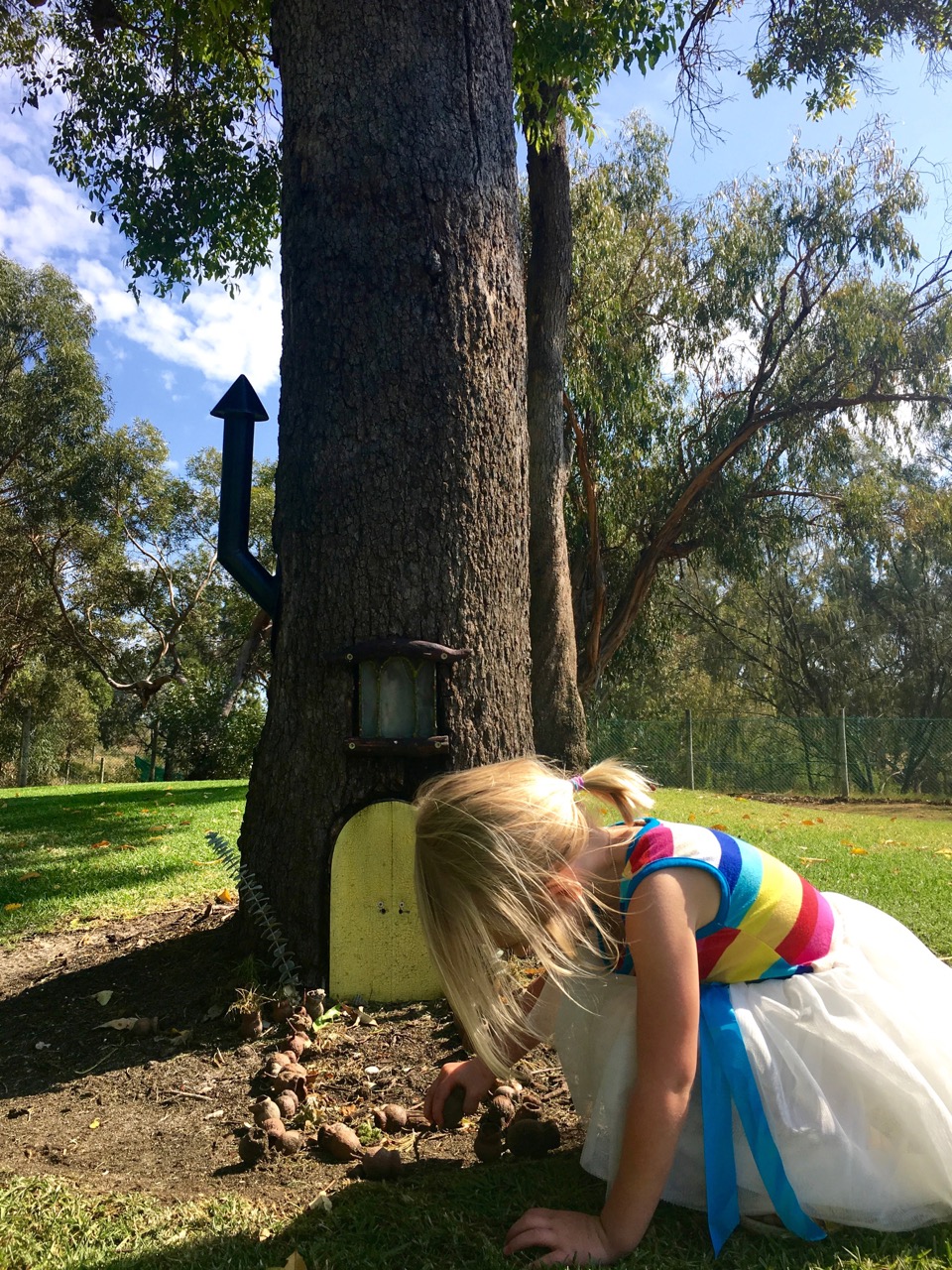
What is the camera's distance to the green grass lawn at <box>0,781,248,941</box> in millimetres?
4711

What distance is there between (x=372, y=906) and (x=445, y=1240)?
50.3 inches

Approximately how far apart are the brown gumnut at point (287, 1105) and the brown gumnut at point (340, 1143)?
0.61ft

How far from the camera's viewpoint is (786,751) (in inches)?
742

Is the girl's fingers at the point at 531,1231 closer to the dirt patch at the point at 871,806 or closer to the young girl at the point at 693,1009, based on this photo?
the young girl at the point at 693,1009

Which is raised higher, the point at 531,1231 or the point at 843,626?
the point at 843,626

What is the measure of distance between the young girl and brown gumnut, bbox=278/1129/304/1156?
57cm

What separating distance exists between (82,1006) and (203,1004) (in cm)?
48

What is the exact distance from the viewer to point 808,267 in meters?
17.1

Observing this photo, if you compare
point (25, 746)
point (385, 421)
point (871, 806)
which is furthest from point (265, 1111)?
point (25, 746)

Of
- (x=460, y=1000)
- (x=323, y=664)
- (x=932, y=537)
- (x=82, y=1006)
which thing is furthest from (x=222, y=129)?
(x=932, y=537)

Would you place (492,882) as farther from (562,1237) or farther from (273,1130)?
(273,1130)

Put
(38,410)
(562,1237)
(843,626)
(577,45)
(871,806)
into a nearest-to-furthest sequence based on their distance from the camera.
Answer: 1. (562,1237)
2. (577,45)
3. (871,806)
4. (38,410)
5. (843,626)

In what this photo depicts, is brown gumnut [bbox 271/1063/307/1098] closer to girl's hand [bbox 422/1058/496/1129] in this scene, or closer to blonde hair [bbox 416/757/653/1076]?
girl's hand [bbox 422/1058/496/1129]

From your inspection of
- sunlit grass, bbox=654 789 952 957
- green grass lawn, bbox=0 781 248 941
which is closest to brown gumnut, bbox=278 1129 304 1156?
sunlit grass, bbox=654 789 952 957
